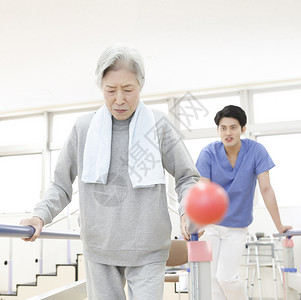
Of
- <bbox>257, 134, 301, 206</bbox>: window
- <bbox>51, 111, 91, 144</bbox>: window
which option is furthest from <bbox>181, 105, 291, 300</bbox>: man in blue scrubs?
<bbox>51, 111, 91, 144</bbox>: window

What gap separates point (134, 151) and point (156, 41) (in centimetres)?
382

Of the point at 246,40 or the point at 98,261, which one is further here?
the point at 246,40

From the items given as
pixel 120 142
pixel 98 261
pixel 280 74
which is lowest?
pixel 98 261

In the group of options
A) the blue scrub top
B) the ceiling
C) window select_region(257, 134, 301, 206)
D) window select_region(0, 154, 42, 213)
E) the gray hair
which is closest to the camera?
the gray hair

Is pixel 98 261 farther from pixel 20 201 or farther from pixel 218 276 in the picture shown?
pixel 20 201

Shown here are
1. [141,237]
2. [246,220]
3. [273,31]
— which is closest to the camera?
[141,237]

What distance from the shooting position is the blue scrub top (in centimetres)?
235

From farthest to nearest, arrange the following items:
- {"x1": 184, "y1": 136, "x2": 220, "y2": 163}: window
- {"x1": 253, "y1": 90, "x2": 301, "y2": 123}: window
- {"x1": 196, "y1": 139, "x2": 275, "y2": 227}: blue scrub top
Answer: {"x1": 184, "y1": 136, "x2": 220, "y2": 163}: window, {"x1": 253, "y1": 90, "x2": 301, "y2": 123}: window, {"x1": 196, "y1": 139, "x2": 275, "y2": 227}: blue scrub top

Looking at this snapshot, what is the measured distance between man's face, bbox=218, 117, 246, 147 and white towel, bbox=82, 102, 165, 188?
1.16 metres

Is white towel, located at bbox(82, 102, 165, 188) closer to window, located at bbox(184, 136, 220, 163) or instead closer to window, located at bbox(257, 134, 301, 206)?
window, located at bbox(257, 134, 301, 206)

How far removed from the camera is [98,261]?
Answer: 126cm

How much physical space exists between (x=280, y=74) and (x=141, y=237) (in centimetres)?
519

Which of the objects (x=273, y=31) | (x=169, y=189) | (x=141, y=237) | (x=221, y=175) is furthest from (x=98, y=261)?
(x=169, y=189)

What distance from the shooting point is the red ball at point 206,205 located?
375 mm
